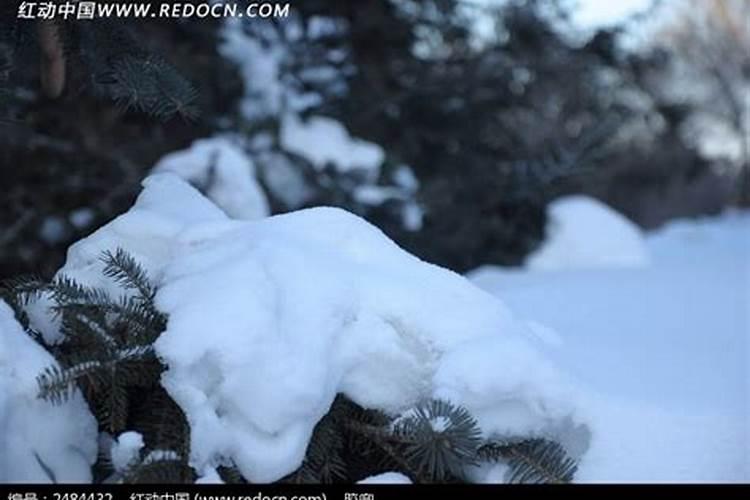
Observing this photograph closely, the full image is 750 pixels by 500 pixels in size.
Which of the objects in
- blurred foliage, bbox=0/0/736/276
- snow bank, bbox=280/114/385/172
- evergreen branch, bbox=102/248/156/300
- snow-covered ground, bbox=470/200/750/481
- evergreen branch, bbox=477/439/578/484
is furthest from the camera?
snow bank, bbox=280/114/385/172

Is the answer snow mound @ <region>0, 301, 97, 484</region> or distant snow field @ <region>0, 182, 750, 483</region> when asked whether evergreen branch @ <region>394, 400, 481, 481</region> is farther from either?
snow mound @ <region>0, 301, 97, 484</region>

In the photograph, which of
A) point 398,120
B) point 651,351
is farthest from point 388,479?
point 398,120

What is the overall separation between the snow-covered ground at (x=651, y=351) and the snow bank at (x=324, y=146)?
3.41 feet

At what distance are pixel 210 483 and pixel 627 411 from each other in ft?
4.22

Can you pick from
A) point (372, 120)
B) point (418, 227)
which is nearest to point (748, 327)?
point (418, 227)

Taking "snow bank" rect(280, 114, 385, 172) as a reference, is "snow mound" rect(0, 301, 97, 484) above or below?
below

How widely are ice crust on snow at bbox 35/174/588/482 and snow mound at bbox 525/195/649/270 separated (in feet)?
15.1

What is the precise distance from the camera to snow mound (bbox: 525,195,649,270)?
6707 millimetres

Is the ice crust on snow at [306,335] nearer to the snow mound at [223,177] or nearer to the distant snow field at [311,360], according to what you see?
the distant snow field at [311,360]

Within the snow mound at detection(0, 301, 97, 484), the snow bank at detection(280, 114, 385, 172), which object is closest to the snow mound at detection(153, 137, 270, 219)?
the snow bank at detection(280, 114, 385, 172)

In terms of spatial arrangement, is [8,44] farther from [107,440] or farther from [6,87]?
[107,440]

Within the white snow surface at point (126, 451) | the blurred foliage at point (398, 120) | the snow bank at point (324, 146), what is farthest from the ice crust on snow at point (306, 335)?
the snow bank at point (324, 146)

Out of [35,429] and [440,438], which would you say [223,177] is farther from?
[440,438]

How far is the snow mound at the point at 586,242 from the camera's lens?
6707 millimetres
